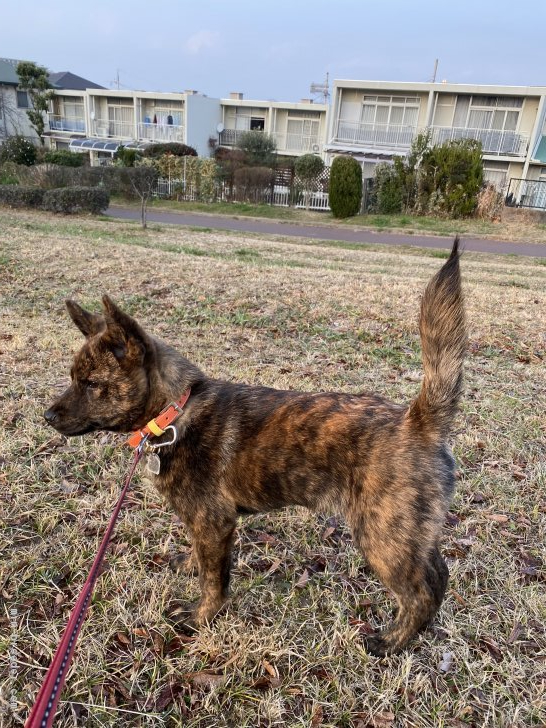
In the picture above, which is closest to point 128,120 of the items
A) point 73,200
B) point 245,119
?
point 245,119

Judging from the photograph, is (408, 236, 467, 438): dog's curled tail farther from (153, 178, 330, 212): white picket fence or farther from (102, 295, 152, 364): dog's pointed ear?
(153, 178, 330, 212): white picket fence

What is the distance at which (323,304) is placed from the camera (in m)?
7.14

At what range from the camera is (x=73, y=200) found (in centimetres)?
1719

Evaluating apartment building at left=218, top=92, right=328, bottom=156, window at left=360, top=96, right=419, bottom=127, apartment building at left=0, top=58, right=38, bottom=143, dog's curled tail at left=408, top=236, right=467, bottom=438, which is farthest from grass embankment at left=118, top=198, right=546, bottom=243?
apartment building at left=0, top=58, right=38, bottom=143

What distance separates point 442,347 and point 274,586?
62.7 inches

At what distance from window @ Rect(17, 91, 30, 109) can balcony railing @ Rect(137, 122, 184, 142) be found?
13113 mm

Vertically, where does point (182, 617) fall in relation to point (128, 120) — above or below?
below

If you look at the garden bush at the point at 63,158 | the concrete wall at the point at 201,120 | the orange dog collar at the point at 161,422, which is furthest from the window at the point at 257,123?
the orange dog collar at the point at 161,422

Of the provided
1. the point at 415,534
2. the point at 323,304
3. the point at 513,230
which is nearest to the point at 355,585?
the point at 415,534

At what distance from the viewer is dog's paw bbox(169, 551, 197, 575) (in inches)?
104

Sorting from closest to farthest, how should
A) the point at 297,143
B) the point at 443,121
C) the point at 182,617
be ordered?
the point at 182,617, the point at 443,121, the point at 297,143

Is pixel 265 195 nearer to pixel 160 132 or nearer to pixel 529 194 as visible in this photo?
pixel 529 194

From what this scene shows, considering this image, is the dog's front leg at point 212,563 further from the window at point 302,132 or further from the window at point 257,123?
the window at point 257,123

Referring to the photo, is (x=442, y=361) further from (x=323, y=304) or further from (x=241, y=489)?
(x=323, y=304)
